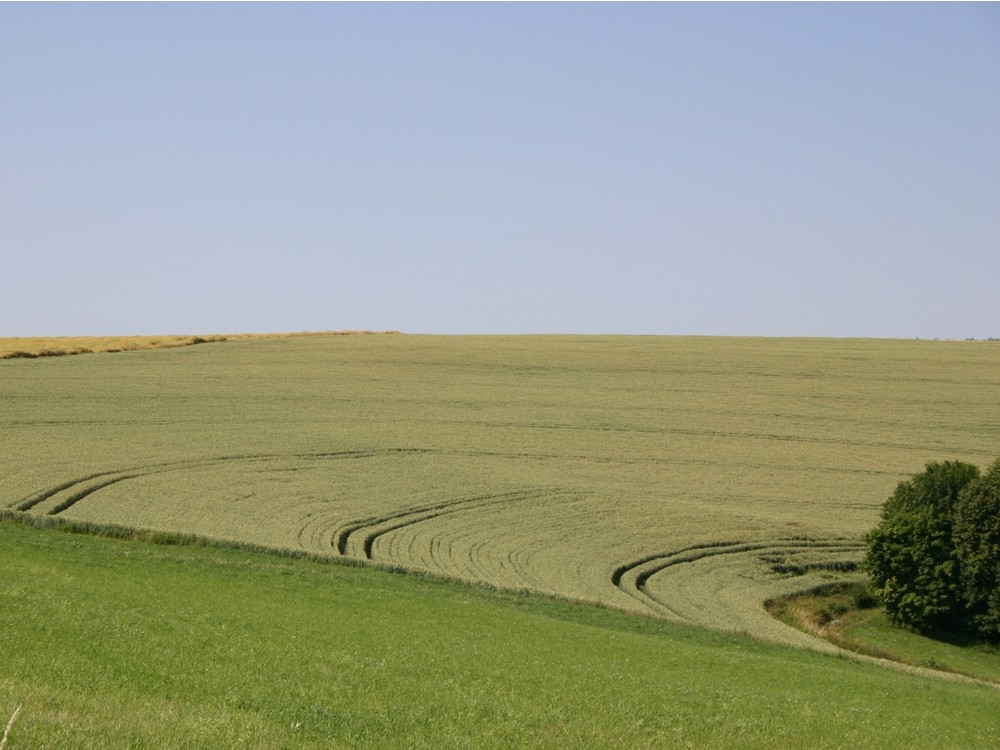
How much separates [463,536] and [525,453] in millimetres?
13466

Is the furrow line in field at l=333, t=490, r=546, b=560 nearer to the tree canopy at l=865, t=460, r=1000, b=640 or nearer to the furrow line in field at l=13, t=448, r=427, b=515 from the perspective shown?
the furrow line in field at l=13, t=448, r=427, b=515

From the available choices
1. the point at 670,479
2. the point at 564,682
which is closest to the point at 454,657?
the point at 564,682

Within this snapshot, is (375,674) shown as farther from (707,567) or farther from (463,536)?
(707,567)

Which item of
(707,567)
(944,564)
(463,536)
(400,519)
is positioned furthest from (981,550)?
(400,519)

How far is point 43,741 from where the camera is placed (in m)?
9.38

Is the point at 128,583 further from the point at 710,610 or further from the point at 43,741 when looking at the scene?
the point at 710,610

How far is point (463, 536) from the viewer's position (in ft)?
119

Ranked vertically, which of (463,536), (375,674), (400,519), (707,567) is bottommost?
(707,567)

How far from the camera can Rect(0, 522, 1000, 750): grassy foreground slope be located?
11609 mm

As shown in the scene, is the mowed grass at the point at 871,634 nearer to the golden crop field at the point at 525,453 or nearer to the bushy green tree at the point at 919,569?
the bushy green tree at the point at 919,569

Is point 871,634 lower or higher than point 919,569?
lower

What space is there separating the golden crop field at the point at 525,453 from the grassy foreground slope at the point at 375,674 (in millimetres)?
6391

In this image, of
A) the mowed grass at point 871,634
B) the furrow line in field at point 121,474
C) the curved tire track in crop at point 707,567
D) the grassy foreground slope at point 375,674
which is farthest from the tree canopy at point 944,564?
the furrow line in field at point 121,474

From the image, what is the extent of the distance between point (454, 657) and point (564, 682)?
2.01 m
